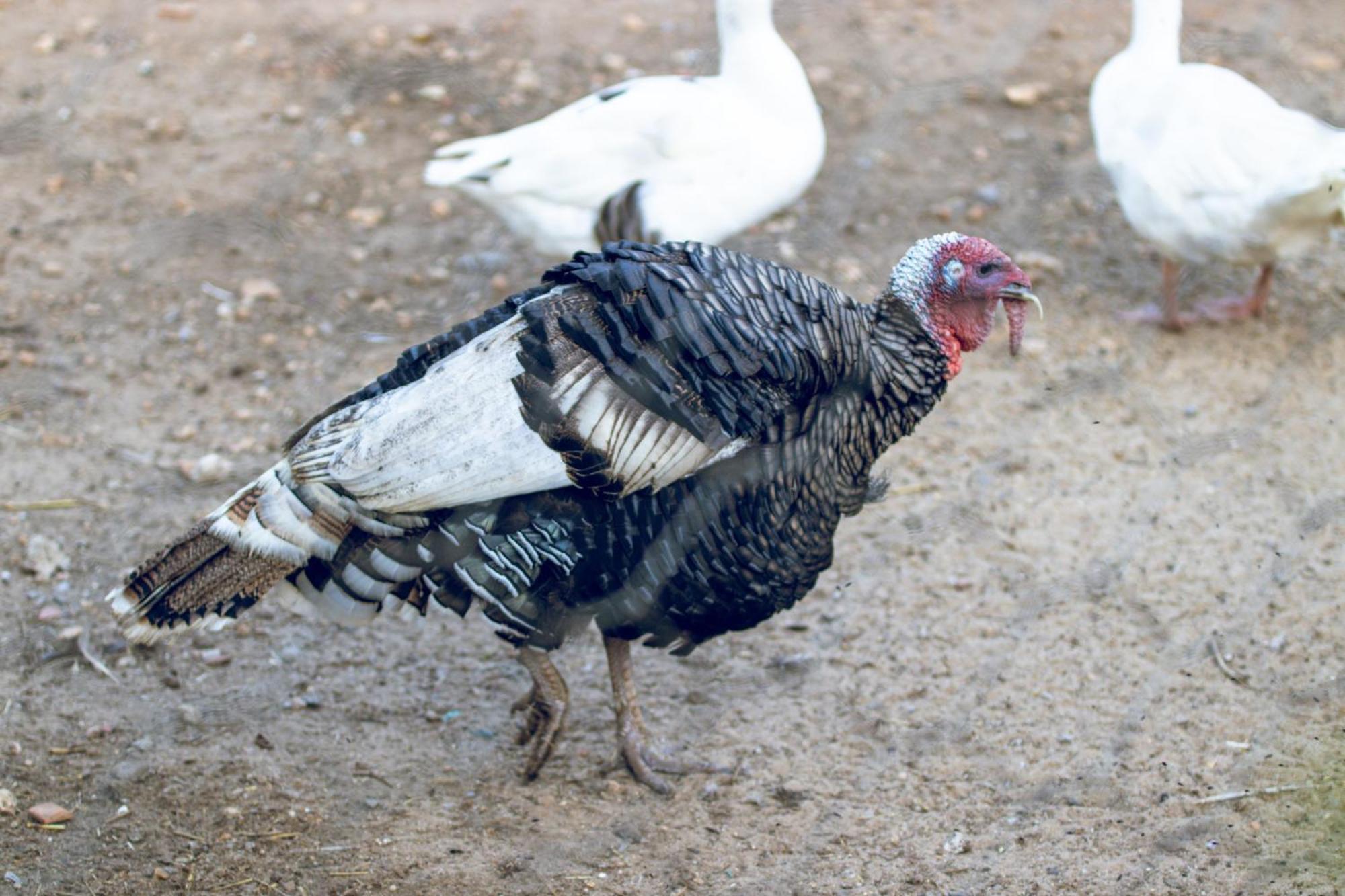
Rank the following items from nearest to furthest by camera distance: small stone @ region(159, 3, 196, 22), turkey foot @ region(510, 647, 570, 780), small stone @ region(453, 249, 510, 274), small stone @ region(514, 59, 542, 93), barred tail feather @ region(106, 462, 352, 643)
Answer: barred tail feather @ region(106, 462, 352, 643) → turkey foot @ region(510, 647, 570, 780) → small stone @ region(453, 249, 510, 274) → small stone @ region(514, 59, 542, 93) → small stone @ region(159, 3, 196, 22)

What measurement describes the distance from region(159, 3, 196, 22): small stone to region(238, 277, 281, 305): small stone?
1.85m

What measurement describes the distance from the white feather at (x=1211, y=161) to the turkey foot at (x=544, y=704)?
2.49 metres

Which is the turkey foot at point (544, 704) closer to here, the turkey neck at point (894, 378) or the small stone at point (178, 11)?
the turkey neck at point (894, 378)

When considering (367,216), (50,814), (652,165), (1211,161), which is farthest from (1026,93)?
(50,814)

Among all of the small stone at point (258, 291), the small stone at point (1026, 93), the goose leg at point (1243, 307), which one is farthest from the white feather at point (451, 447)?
the small stone at point (1026, 93)

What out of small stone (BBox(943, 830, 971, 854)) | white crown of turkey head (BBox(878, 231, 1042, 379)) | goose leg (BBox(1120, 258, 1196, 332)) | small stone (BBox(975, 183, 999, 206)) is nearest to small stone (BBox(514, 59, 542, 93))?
small stone (BBox(975, 183, 999, 206))

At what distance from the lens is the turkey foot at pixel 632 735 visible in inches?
121

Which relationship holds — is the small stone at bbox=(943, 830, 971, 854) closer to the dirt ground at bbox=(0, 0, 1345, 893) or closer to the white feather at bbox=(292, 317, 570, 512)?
the dirt ground at bbox=(0, 0, 1345, 893)

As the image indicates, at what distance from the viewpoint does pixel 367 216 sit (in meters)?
5.10

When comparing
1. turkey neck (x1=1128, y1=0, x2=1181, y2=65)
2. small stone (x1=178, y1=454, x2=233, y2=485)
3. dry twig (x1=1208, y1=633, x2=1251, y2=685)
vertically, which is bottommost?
dry twig (x1=1208, y1=633, x2=1251, y2=685)

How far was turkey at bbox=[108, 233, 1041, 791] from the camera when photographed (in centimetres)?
262

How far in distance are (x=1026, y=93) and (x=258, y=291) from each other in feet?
9.99

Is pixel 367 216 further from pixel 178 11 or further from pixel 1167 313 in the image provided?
pixel 1167 313

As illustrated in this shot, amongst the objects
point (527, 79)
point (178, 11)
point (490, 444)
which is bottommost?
point (527, 79)
